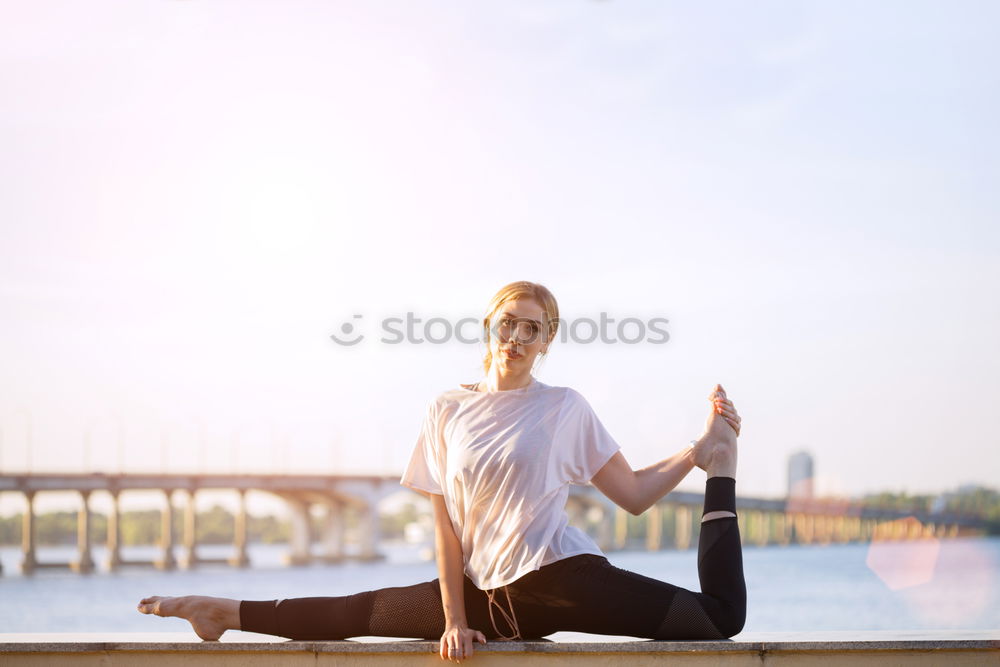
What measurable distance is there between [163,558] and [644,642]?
2425 inches

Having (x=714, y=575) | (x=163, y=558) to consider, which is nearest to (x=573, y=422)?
(x=714, y=575)

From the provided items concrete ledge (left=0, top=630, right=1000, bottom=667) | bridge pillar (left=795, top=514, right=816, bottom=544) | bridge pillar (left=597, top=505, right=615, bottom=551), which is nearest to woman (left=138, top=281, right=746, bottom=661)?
concrete ledge (left=0, top=630, right=1000, bottom=667)

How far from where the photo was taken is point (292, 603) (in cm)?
423

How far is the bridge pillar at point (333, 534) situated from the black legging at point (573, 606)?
206 ft

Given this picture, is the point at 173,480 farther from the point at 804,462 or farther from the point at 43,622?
the point at 804,462

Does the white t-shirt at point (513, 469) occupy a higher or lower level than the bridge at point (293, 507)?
higher

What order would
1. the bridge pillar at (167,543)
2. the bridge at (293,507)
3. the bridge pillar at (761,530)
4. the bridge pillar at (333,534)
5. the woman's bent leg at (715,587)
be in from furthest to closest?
the bridge pillar at (761,530), the bridge pillar at (333,534), the bridge pillar at (167,543), the bridge at (293,507), the woman's bent leg at (715,587)

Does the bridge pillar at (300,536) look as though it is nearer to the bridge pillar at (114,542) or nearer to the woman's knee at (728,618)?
the bridge pillar at (114,542)

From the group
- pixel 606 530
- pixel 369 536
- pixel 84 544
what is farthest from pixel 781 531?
pixel 84 544

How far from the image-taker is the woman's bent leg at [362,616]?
13.6 ft

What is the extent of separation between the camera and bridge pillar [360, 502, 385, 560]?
64.6m

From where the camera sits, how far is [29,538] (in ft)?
186

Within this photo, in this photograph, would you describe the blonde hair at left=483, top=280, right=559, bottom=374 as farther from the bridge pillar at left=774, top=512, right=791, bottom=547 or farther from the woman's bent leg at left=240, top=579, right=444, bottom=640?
the bridge pillar at left=774, top=512, right=791, bottom=547

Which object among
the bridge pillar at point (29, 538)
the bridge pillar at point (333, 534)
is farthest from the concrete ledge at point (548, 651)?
the bridge pillar at point (333, 534)
